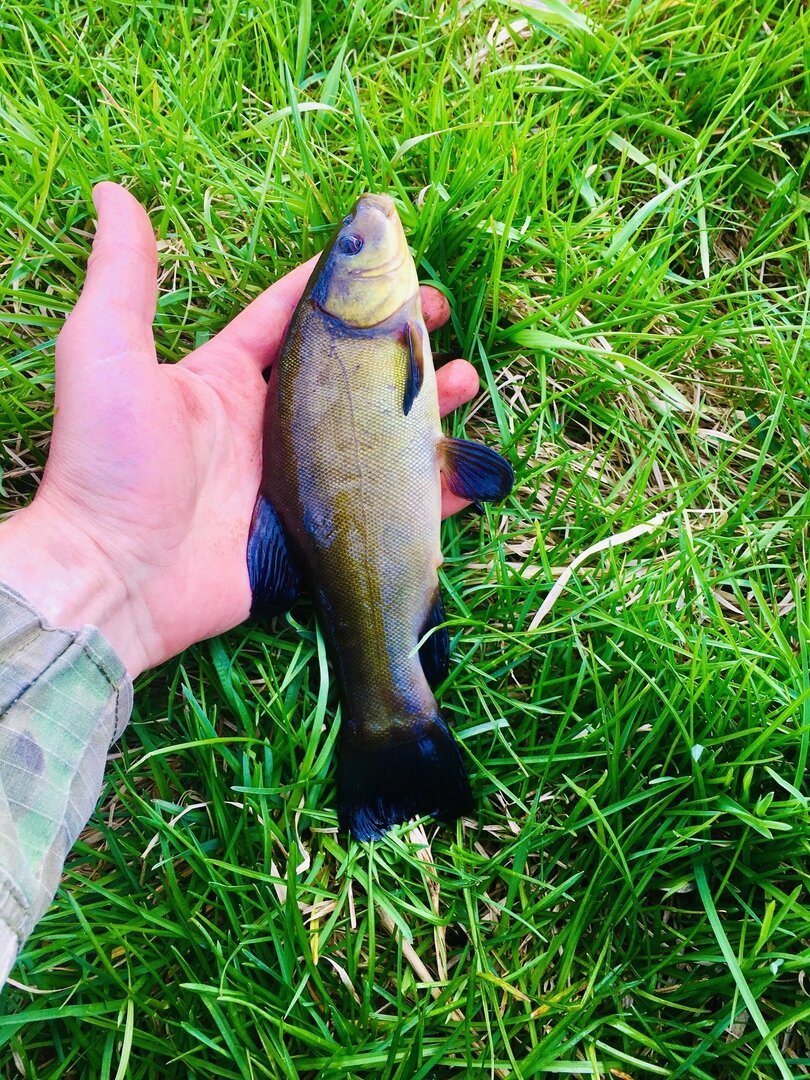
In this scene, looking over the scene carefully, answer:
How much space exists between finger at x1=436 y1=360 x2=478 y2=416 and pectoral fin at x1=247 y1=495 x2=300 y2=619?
0.71 m

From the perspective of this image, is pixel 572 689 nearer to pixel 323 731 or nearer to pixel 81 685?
pixel 323 731

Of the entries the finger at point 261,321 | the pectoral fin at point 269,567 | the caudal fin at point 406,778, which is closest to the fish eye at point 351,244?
the finger at point 261,321

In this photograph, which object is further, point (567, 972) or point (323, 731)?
point (323, 731)

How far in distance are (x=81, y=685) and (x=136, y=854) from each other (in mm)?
663

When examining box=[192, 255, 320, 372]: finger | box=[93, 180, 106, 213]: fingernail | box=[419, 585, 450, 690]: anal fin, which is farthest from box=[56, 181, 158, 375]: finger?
box=[419, 585, 450, 690]: anal fin

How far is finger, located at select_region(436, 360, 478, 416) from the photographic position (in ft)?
8.59

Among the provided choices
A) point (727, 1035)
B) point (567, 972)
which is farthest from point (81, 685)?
point (727, 1035)

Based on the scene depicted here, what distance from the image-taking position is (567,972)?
7.09 ft

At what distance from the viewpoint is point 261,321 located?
266cm

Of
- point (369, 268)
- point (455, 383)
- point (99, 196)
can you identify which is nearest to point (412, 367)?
point (455, 383)

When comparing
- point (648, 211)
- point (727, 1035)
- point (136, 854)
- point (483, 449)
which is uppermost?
point (648, 211)

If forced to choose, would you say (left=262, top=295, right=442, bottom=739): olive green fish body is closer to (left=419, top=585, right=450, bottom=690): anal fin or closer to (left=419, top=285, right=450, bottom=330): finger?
(left=419, top=585, right=450, bottom=690): anal fin

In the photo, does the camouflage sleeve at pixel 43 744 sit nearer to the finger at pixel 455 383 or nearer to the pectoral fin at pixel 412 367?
the pectoral fin at pixel 412 367

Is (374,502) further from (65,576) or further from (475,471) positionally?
(65,576)
